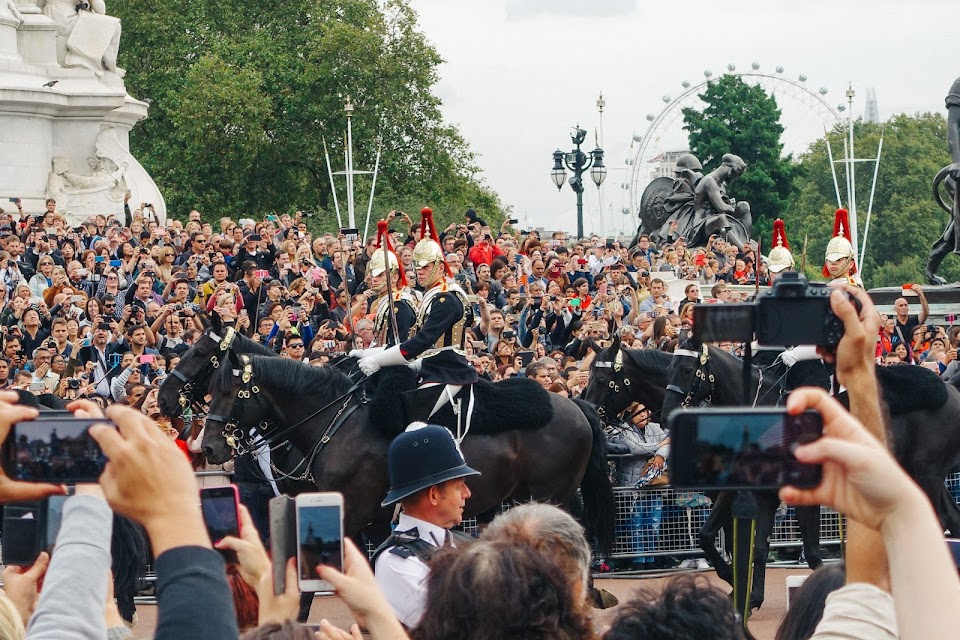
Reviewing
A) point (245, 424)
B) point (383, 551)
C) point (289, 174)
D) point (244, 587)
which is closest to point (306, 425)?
point (245, 424)

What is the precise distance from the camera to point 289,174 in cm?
4856

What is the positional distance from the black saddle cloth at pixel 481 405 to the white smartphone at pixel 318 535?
22.8 feet

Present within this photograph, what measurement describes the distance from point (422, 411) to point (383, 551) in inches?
194

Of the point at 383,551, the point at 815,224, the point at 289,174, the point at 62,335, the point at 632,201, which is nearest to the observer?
the point at 383,551

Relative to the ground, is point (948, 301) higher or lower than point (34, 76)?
lower

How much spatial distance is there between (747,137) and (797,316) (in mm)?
65839

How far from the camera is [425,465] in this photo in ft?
19.0

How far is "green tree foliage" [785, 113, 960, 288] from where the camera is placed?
82562mm

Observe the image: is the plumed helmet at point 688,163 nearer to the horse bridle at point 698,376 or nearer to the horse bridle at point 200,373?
the horse bridle at point 698,376

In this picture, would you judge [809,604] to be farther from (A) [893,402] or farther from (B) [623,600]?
(B) [623,600]

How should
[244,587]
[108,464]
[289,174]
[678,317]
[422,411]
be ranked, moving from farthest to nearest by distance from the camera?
1. [289,174]
2. [678,317]
3. [422,411]
4. [244,587]
5. [108,464]

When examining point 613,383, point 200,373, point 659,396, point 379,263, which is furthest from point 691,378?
point 200,373

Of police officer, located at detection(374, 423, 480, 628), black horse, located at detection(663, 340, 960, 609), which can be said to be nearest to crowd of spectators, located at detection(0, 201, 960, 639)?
police officer, located at detection(374, 423, 480, 628)

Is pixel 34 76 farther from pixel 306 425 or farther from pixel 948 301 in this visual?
pixel 306 425
